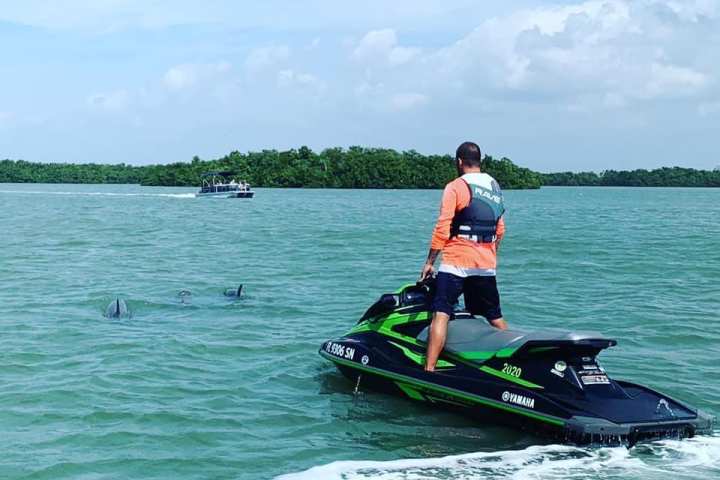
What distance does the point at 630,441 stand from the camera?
6.36 metres

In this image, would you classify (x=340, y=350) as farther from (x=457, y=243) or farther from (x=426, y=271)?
(x=457, y=243)

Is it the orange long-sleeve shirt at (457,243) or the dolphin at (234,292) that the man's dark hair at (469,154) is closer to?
the orange long-sleeve shirt at (457,243)

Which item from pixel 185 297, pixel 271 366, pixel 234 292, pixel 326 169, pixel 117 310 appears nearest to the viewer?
pixel 271 366

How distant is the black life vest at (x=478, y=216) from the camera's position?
715cm

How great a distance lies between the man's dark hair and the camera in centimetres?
724

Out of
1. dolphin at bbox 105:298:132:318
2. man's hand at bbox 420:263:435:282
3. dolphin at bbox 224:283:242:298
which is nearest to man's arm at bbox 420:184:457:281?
man's hand at bbox 420:263:435:282

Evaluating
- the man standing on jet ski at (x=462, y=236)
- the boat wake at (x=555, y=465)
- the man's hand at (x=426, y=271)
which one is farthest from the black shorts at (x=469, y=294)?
the boat wake at (x=555, y=465)

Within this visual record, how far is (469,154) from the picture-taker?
7.25 meters

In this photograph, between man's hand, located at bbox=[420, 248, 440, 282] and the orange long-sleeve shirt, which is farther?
man's hand, located at bbox=[420, 248, 440, 282]

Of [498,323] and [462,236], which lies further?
[498,323]

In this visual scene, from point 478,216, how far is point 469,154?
0.52m

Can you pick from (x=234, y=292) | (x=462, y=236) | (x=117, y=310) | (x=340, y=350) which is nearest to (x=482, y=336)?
(x=462, y=236)

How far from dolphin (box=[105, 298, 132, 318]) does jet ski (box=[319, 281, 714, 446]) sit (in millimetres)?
5451

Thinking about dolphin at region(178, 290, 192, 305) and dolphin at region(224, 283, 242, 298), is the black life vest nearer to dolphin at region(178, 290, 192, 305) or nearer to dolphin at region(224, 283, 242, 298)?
dolphin at region(178, 290, 192, 305)
